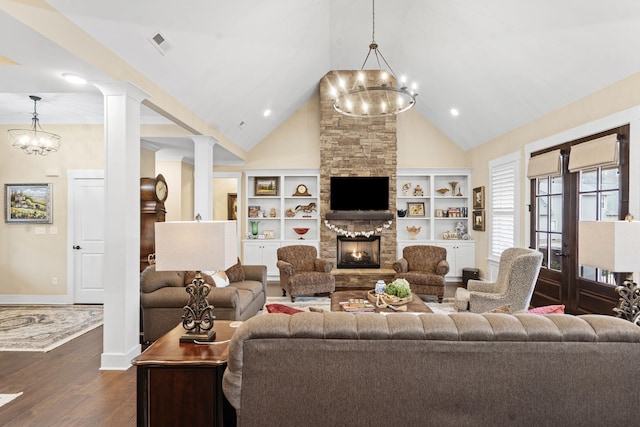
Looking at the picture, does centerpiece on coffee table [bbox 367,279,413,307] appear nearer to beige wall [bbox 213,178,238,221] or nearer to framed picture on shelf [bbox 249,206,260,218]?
framed picture on shelf [bbox 249,206,260,218]

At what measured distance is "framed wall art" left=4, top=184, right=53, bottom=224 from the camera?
18.5 ft

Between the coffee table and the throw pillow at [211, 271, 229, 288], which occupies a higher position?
the throw pillow at [211, 271, 229, 288]

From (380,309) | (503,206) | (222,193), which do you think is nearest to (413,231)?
(503,206)

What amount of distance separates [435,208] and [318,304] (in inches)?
151

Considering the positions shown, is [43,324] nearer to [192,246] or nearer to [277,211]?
[192,246]

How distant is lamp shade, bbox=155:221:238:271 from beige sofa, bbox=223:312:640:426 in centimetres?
60

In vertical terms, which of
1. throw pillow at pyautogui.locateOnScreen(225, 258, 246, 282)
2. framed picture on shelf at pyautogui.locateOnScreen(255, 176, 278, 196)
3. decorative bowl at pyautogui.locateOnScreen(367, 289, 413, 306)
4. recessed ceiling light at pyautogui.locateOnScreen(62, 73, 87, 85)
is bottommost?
decorative bowl at pyautogui.locateOnScreen(367, 289, 413, 306)

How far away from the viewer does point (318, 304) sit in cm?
560

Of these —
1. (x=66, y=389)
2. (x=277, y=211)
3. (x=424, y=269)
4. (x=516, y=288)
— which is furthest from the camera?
(x=277, y=211)

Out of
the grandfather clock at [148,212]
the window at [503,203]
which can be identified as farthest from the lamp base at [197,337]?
the window at [503,203]

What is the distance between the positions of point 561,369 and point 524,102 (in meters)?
4.70

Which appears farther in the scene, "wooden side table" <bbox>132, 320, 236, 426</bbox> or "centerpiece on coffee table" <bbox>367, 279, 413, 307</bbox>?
"centerpiece on coffee table" <bbox>367, 279, 413, 307</bbox>

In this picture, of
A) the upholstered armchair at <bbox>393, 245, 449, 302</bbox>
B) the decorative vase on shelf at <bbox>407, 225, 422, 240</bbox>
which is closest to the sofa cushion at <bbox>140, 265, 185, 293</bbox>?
the upholstered armchair at <bbox>393, 245, 449, 302</bbox>

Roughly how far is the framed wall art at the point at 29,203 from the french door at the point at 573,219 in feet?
24.2
